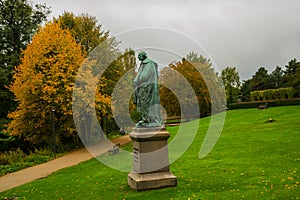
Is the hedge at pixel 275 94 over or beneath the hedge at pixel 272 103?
over

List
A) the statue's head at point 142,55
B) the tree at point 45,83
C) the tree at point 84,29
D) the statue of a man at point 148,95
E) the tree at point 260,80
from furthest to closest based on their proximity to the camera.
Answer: the tree at point 260,80
the tree at point 84,29
the tree at point 45,83
the statue's head at point 142,55
the statue of a man at point 148,95

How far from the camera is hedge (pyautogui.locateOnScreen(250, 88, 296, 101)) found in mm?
38906

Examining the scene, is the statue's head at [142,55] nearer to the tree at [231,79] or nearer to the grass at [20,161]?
the grass at [20,161]

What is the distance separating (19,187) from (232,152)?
960 centimetres

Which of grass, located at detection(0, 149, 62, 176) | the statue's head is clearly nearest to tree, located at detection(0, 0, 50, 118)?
grass, located at detection(0, 149, 62, 176)

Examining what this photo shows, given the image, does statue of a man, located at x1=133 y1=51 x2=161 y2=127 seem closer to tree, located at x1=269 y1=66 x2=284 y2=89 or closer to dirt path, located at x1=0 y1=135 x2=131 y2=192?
dirt path, located at x1=0 y1=135 x2=131 y2=192

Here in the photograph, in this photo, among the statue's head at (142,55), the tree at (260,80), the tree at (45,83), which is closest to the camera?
the statue's head at (142,55)

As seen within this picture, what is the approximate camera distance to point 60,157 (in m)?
20.5

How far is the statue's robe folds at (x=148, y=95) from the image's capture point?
945 cm

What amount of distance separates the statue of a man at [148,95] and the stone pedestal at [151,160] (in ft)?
1.09

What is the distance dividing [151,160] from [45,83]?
1480cm

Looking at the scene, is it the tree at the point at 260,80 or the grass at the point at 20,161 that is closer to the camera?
the grass at the point at 20,161

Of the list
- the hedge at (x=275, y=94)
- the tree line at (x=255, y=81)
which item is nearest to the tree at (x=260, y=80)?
the tree line at (x=255, y=81)

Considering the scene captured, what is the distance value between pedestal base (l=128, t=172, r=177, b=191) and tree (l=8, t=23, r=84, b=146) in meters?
13.3
